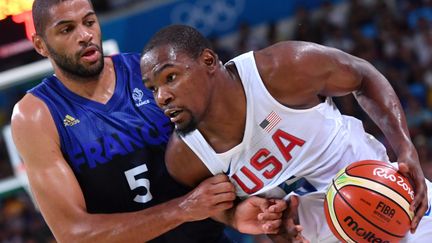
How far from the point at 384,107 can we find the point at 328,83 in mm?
284

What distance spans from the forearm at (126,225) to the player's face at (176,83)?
0.38 metres

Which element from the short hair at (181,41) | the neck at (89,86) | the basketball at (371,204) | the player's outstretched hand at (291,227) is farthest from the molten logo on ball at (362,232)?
the neck at (89,86)

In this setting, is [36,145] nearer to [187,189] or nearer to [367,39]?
[187,189]

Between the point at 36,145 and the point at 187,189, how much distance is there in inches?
27.7

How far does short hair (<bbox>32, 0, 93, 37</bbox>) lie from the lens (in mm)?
3588

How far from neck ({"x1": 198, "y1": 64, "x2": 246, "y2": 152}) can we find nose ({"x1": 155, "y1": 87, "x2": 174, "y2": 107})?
216 mm

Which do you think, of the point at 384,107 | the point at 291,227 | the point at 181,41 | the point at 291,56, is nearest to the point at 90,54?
the point at 181,41

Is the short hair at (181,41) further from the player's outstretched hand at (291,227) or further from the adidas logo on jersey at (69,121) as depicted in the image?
the player's outstretched hand at (291,227)

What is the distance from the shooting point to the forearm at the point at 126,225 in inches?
133

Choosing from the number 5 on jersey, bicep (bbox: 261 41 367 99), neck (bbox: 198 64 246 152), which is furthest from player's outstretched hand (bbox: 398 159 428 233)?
the number 5 on jersey

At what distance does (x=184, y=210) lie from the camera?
11.0 ft

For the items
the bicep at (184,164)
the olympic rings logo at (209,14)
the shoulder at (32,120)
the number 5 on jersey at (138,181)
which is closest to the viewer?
the bicep at (184,164)

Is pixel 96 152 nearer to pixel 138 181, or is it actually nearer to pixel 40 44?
pixel 138 181

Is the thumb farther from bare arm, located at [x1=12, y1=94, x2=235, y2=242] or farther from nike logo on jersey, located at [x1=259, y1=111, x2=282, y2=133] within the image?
bare arm, located at [x1=12, y1=94, x2=235, y2=242]
